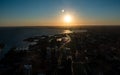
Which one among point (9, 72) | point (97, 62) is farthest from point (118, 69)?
point (9, 72)

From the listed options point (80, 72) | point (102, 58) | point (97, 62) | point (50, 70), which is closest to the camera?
point (80, 72)

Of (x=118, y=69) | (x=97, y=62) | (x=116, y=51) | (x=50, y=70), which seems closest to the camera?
(x=50, y=70)

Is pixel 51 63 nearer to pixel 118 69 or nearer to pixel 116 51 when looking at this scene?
pixel 118 69

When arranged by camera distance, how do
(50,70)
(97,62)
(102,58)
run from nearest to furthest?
(50,70) → (97,62) → (102,58)

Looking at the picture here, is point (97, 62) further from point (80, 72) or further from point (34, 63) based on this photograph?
point (34, 63)

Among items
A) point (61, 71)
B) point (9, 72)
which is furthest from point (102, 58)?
point (9, 72)

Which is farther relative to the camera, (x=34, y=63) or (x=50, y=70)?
(x=34, y=63)

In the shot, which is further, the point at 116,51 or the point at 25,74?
the point at 116,51

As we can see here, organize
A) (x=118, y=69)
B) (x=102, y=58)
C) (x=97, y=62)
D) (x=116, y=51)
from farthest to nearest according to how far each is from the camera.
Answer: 1. (x=116, y=51)
2. (x=102, y=58)
3. (x=97, y=62)
4. (x=118, y=69)
